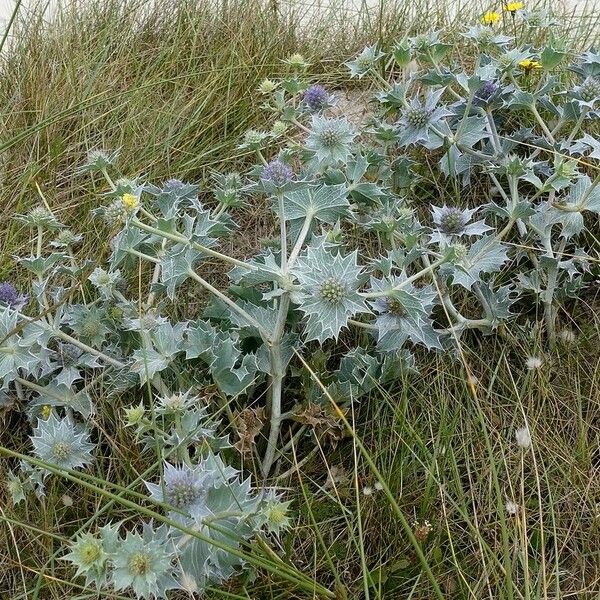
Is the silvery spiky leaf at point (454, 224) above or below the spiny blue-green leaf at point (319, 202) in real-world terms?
below

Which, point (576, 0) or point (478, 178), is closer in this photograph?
point (478, 178)

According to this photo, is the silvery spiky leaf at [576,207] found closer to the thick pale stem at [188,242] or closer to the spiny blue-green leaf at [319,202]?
the spiny blue-green leaf at [319,202]

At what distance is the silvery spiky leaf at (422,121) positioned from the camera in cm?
165

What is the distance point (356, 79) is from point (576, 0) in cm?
96

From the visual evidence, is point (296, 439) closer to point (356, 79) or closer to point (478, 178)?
point (478, 178)

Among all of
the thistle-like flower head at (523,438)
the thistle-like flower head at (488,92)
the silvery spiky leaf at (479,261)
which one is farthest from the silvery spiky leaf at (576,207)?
the thistle-like flower head at (523,438)

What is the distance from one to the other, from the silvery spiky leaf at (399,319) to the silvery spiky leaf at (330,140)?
305 mm

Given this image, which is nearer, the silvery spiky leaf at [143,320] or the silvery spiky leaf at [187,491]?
the silvery spiky leaf at [187,491]

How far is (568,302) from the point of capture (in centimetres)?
170

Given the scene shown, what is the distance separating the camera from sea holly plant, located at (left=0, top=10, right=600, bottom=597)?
1.22m

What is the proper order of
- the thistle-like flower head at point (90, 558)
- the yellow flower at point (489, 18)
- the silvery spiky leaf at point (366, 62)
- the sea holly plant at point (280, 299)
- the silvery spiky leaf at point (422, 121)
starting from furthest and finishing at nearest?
the yellow flower at point (489, 18) < the silvery spiky leaf at point (366, 62) < the silvery spiky leaf at point (422, 121) < the sea holly plant at point (280, 299) < the thistle-like flower head at point (90, 558)

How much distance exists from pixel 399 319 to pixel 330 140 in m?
0.40

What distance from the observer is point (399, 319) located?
1.40 m

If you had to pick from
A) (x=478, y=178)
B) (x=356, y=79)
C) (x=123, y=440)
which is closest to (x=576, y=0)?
(x=356, y=79)
